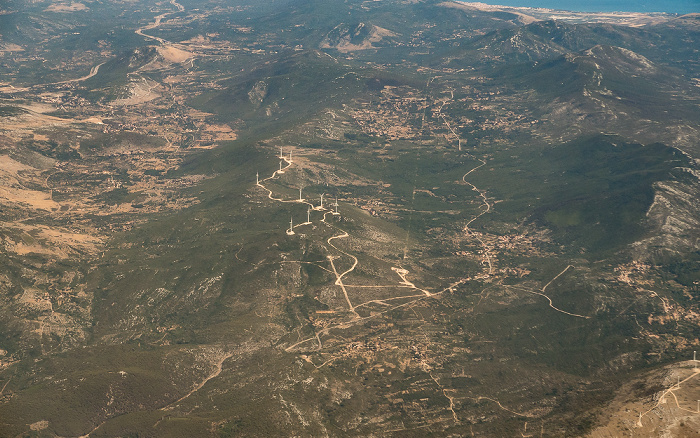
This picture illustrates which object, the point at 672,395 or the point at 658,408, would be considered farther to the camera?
the point at 672,395

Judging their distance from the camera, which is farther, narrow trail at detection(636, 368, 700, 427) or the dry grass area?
narrow trail at detection(636, 368, 700, 427)

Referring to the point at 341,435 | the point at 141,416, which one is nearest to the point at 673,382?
the point at 341,435

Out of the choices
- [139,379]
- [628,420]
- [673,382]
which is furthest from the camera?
[139,379]

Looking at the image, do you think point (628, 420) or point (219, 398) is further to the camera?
point (219, 398)

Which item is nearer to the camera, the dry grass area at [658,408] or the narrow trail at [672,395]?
the dry grass area at [658,408]

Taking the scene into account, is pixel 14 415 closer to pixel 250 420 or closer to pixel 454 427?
pixel 250 420

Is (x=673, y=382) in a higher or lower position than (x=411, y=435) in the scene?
higher

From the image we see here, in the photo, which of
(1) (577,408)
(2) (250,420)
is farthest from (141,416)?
(1) (577,408)

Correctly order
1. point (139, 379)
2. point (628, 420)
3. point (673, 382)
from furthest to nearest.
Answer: point (139, 379) → point (673, 382) → point (628, 420)

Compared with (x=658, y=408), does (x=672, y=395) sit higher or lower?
higher
